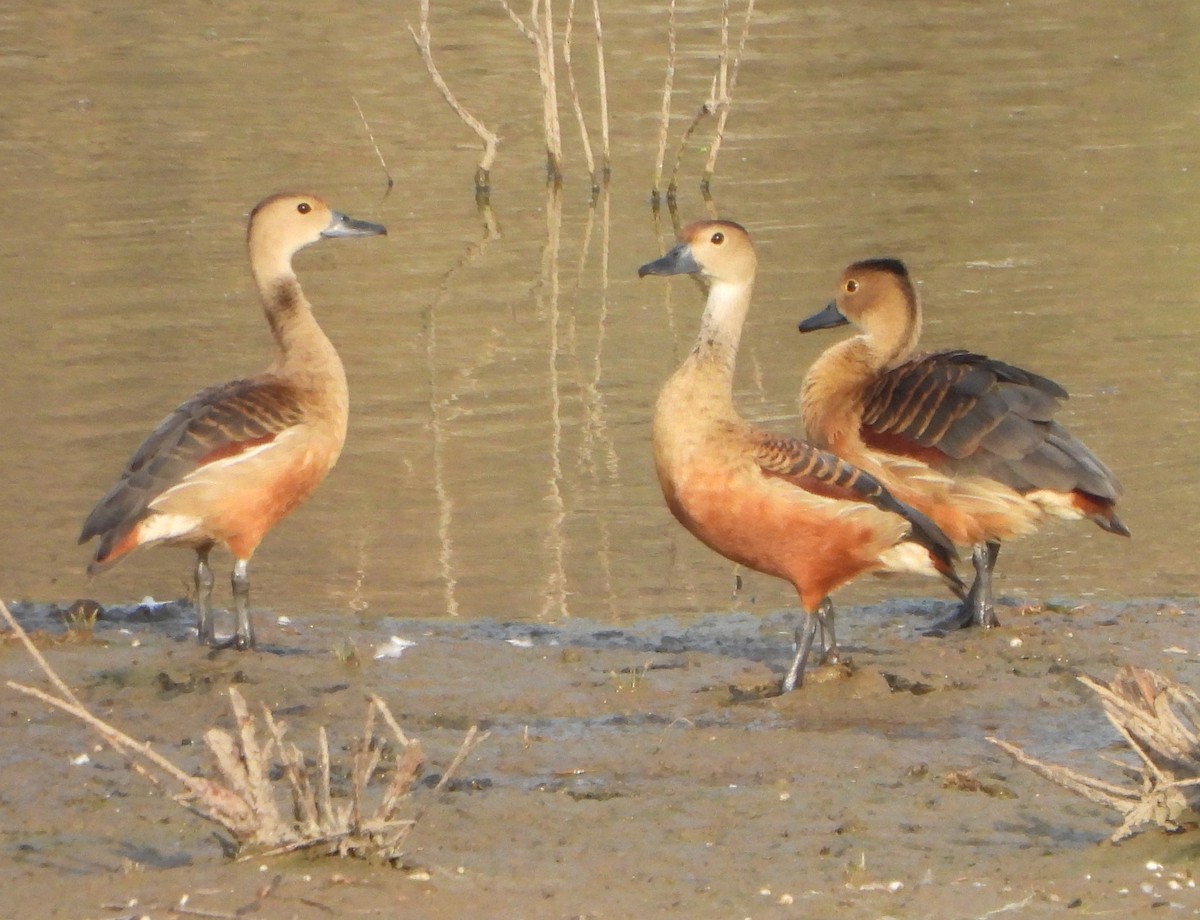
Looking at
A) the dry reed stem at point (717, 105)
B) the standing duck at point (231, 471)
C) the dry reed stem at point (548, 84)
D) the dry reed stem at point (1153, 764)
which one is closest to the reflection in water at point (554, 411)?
the dry reed stem at point (548, 84)

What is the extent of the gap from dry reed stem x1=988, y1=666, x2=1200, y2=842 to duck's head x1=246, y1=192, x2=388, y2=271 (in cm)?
444

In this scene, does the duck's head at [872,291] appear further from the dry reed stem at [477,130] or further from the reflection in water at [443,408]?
the dry reed stem at [477,130]

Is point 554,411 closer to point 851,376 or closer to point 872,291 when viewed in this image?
point 872,291

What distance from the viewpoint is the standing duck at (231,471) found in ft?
22.0

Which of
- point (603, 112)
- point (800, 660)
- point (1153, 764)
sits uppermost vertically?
point (603, 112)

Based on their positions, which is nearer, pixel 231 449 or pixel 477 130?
pixel 231 449

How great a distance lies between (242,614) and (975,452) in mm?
2712

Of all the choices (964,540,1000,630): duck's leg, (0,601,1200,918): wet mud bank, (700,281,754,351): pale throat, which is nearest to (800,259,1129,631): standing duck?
(964,540,1000,630): duck's leg

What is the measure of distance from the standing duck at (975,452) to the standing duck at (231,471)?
2.04m

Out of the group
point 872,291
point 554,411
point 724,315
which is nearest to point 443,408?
point 554,411

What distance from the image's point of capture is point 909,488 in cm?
734

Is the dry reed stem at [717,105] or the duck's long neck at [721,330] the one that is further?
the dry reed stem at [717,105]

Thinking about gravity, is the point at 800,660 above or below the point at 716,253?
below

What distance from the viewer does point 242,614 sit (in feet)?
22.4
